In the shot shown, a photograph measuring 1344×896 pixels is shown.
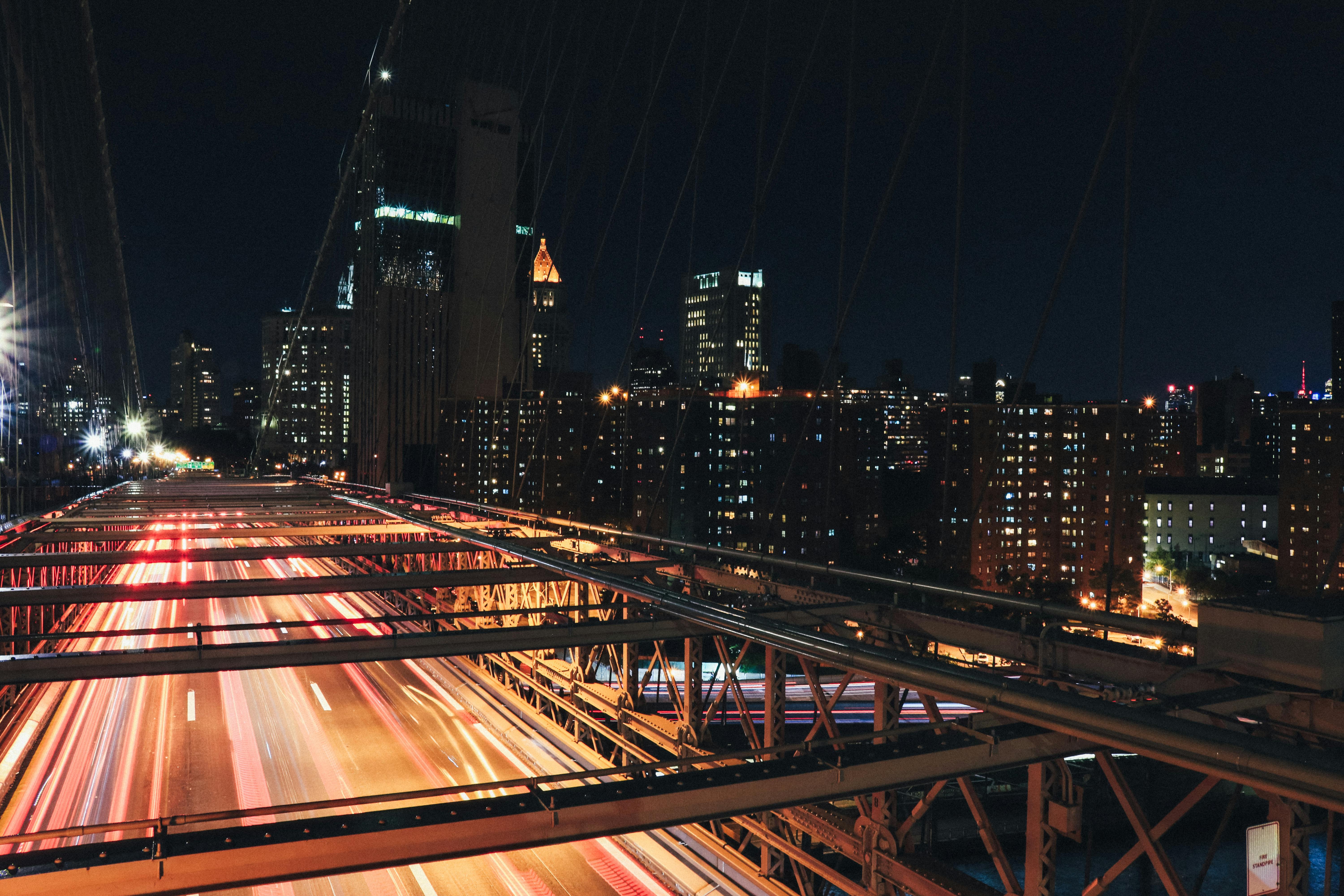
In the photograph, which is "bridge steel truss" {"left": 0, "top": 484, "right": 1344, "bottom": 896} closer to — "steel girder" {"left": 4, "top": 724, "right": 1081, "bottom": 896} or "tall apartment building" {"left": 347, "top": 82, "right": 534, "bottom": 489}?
"steel girder" {"left": 4, "top": 724, "right": 1081, "bottom": 896}

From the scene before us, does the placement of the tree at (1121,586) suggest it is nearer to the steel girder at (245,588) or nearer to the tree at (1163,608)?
the tree at (1163,608)

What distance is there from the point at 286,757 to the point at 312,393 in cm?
16279

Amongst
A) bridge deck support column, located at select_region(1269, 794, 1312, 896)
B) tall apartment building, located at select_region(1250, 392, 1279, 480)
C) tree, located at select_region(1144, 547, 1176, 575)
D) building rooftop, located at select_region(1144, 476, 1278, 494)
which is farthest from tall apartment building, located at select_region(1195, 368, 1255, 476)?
bridge deck support column, located at select_region(1269, 794, 1312, 896)

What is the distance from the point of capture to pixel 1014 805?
34.8m

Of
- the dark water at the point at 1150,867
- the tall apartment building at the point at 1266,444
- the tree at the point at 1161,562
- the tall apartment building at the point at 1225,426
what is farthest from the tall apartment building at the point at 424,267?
the tall apartment building at the point at 1225,426

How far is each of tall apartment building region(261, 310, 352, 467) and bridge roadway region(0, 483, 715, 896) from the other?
466 feet

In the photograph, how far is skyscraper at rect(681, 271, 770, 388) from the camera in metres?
21.6

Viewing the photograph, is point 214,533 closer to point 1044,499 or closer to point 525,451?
point 525,451

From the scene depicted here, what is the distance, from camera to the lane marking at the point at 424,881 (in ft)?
33.0

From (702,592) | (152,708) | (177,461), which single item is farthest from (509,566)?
(177,461)

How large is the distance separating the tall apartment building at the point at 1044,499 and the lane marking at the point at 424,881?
57424mm

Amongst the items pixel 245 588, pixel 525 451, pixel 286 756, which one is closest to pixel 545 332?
pixel 525 451

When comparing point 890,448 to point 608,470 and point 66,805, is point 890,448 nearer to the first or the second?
point 608,470

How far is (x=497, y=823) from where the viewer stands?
421cm
